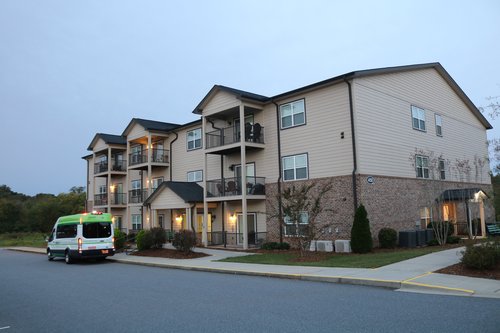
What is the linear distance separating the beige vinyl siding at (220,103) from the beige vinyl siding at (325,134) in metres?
3.86

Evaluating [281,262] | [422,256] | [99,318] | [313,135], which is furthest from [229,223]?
[99,318]

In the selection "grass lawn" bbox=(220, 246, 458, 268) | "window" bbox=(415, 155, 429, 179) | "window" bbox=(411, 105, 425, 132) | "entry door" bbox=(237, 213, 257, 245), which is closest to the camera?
"grass lawn" bbox=(220, 246, 458, 268)

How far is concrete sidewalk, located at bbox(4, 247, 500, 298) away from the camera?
10.0 meters

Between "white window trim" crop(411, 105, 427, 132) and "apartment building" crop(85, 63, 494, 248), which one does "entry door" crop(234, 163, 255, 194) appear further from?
"white window trim" crop(411, 105, 427, 132)

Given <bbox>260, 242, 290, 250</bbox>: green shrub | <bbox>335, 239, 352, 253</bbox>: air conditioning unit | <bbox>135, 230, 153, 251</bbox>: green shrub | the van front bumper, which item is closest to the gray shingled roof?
<bbox>135, 230, 153, 251</bbox>: green shrub

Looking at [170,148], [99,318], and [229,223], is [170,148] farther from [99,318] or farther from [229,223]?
[99,318]

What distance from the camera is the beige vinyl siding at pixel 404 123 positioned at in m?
20.4

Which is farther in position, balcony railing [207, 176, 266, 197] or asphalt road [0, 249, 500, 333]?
balcony railing [207, 176, 266, 197]

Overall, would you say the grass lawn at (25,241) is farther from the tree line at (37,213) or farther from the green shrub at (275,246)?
the green shrub at (275,246)

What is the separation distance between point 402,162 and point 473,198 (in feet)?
14.2

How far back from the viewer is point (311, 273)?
13094mm

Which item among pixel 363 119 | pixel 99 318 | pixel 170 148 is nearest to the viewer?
pixel 99 318

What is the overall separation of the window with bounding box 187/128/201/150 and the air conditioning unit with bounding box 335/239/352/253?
539 inches

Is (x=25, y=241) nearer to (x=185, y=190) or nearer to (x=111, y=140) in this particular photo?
(x=111, y=140)
